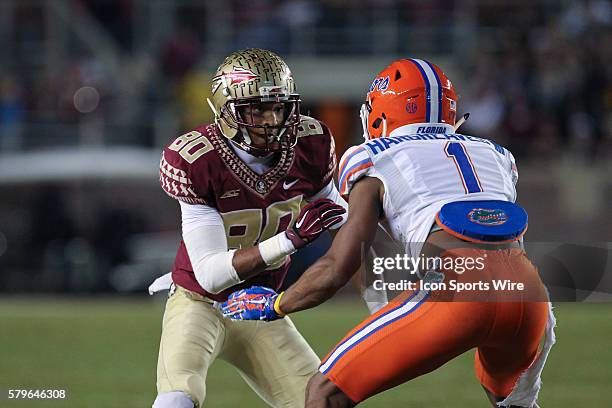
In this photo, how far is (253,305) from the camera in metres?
3.70

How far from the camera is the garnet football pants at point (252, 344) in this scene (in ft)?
13.6

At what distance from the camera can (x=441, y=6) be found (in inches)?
617

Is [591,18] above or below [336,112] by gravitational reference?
above

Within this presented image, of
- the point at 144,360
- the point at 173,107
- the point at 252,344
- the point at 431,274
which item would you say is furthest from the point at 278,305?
the point at 173,107

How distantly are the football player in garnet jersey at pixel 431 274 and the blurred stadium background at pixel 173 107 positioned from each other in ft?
22.2

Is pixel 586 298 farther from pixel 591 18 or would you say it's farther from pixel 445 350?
pixel 591 18

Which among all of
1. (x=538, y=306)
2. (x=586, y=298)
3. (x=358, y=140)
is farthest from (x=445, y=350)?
(x=358, y=140)

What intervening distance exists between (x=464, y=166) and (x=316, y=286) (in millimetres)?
607

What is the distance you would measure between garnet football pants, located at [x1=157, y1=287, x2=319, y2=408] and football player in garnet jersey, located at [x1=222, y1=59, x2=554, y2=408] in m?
0.42

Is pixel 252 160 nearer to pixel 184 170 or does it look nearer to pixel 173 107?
pixel 184 170

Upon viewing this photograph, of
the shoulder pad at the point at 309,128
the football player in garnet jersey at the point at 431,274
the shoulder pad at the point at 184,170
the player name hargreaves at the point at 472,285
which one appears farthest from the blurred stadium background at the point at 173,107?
the player name hargreaves at the point at 472,285

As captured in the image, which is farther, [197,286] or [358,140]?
[358,140]

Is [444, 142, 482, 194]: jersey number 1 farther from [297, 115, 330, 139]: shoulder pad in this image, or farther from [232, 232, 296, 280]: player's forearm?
[297, 115, 330, 139]: shoulder pad

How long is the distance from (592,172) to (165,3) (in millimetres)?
6548
